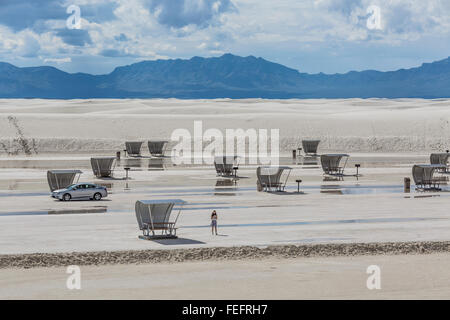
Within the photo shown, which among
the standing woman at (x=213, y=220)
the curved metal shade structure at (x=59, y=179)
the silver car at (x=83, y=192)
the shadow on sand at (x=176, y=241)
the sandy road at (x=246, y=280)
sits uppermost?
the curved metal shade structure at (x=59, y=179)

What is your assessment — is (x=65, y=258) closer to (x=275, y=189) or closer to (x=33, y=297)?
(x=33, y=297)

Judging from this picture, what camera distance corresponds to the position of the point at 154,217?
30.9 m

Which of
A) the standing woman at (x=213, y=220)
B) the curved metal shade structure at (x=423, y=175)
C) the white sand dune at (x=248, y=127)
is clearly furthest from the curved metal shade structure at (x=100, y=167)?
the white sand dune at (x=248, y=127)

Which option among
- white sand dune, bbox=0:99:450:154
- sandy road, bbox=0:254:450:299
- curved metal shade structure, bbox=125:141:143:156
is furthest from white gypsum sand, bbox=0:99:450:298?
white sand dune, bbox=0:99:450:154

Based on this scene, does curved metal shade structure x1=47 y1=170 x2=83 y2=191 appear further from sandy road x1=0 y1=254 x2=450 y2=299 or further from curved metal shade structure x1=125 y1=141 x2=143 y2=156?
curved metal shade structure x1=125 y1=141 x2=143 y2=156

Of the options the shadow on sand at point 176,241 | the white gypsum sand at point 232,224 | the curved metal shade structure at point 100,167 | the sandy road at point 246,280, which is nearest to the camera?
the sandy road at point 246,280

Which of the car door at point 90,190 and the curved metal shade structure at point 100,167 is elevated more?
the curved metal shade structure at point 100,167

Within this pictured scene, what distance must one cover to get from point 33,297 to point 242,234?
1122 centimetres

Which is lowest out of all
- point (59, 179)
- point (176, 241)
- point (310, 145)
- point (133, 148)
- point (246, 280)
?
point (246, 280)

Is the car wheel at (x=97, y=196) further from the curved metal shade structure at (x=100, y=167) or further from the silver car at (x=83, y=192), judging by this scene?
the curved metal shade structure at (x=100, y=167)

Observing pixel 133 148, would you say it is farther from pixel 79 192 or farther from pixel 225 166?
pixel 79 192

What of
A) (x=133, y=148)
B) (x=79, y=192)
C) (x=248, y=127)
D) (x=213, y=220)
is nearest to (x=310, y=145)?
(x=133, y=148)

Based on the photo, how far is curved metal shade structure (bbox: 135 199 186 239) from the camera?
30.5m

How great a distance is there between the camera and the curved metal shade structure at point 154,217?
30453 millimetres
